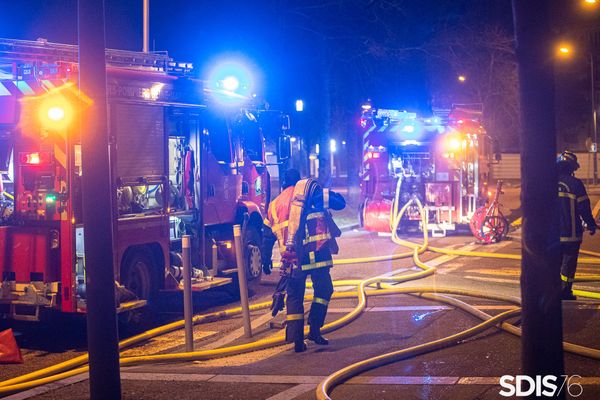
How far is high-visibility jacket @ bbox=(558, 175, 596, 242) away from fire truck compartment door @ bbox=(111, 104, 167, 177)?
466cm

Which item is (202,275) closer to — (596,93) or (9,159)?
(9,159)

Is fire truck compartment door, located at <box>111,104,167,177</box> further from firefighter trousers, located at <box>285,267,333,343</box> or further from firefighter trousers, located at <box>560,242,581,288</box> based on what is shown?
firefighter trousers, located at <box>560,242,581,288</box>

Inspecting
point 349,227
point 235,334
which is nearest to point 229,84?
point 235,334

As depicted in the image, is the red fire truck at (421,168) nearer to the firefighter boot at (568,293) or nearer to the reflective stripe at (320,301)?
the firefighter boot at (568,293)

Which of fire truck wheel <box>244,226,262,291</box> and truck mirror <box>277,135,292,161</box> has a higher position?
truck mirror <box>277,135,292,161</box>

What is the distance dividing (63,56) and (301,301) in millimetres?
3918

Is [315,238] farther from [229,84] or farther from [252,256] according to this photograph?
[229,84]

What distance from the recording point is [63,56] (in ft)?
29.3

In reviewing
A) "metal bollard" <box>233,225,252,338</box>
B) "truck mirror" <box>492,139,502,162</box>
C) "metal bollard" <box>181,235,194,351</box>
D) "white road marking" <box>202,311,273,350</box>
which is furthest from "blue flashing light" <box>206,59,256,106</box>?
"truck mirror" <box>492,139,502,162</box>

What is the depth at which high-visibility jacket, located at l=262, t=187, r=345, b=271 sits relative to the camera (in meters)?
7.70

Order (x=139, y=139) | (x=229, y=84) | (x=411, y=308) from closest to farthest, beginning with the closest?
(x=139, y=139) → (x=411, y=308) → (x=229, y=84)

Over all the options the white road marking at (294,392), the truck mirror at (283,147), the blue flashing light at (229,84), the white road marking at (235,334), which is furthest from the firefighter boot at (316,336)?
the truck mirror at (283,147)

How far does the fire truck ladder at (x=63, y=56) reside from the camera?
8.55m

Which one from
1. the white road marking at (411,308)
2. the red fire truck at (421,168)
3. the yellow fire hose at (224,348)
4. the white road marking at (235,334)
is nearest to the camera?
the yellow fire hose at (224,348)
